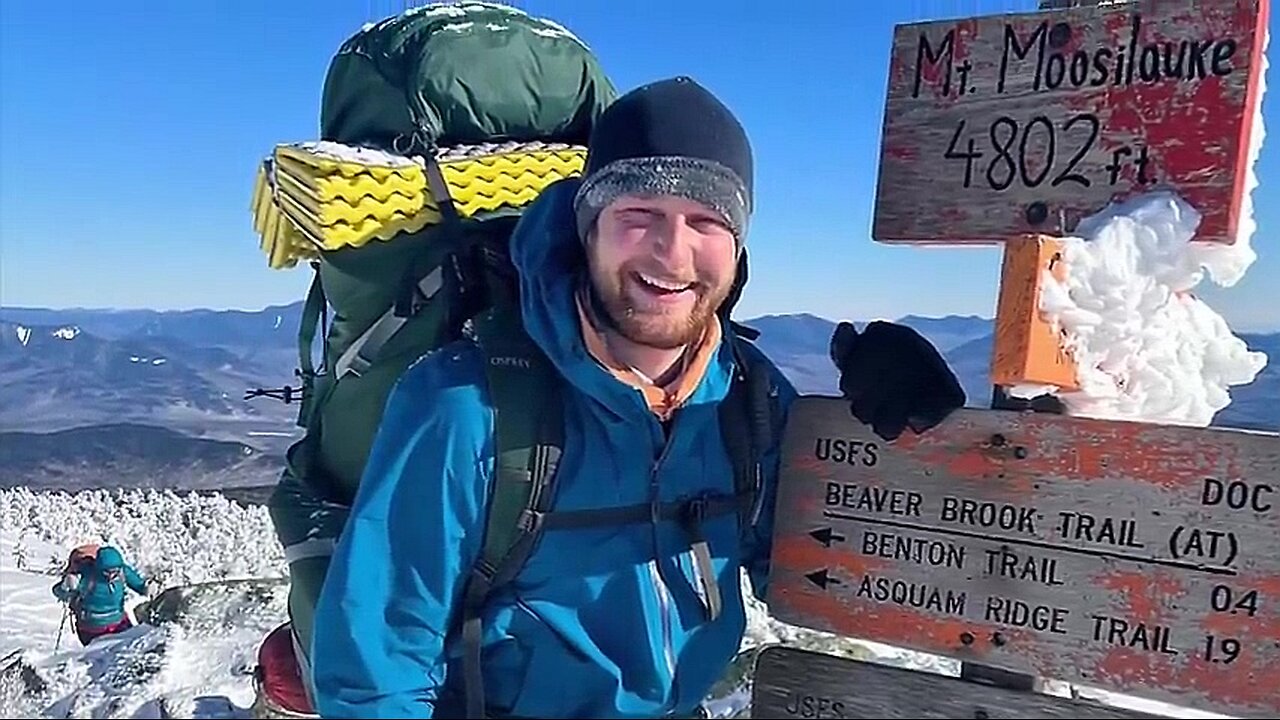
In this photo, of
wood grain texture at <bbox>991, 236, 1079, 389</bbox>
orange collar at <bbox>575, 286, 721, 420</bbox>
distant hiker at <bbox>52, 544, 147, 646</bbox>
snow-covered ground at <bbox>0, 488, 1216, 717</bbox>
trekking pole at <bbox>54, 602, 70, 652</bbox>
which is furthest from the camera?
trekking pole at <bbox>54, 602, 70, 652</bbox>

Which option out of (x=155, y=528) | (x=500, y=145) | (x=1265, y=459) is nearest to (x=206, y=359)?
(x=155, y=528)

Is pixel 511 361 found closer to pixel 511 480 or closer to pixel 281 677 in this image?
pixel 511 480

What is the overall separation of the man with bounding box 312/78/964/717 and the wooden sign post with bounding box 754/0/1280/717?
0.15m

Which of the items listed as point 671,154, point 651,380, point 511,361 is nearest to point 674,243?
point 671,154

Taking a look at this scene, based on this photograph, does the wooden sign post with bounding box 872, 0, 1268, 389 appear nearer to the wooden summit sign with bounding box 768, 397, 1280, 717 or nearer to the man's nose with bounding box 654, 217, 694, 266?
the wooden summit sign with bounding box 768, 397, 1280, 717

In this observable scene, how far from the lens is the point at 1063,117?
196cm

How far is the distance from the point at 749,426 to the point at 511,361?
20.7 inches

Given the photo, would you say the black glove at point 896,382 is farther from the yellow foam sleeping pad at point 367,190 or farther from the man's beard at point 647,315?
the yellow foam sleeping pad at point 367,190

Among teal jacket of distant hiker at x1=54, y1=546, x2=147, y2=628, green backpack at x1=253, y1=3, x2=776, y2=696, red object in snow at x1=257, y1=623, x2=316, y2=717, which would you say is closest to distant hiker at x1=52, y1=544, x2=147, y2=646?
teal jacket of distant hiker at x1=54, y1=546, x2=147, y2=628

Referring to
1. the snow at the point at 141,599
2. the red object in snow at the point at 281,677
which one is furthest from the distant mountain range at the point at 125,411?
the red object in snow at the point at 281,677

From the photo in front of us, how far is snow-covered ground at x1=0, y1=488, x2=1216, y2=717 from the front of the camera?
513 cm

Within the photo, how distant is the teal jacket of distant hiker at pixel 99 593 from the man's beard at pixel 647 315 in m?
7.53

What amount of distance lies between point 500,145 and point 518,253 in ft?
2.00

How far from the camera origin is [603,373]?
2107 mm
